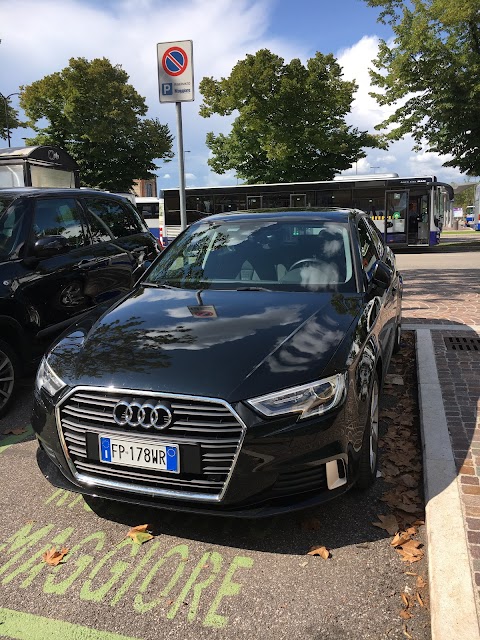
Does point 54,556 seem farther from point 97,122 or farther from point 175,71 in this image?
point 97,122

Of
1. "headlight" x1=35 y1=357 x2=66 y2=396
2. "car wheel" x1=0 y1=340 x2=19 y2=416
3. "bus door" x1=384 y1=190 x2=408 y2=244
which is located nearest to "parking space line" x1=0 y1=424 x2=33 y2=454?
"car wheel" x1=0 y1=340 x2=19 y2=416

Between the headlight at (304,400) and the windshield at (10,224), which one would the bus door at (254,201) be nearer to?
the windshield at (10,224)

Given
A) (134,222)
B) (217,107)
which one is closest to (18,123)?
(217,107)

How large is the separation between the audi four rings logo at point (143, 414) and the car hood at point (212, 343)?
3.0 inches

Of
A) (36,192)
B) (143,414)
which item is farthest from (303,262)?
(36,192)

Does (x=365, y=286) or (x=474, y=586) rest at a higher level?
(x=365, y=286)

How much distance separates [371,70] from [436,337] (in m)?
20.2

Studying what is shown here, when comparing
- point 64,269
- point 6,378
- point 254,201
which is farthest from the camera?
point 254,201

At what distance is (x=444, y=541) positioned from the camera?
2602 mm

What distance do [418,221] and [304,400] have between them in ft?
66.7

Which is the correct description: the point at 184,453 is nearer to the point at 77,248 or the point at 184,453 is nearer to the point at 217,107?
the point at 77,248

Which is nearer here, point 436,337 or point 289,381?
point 289,381

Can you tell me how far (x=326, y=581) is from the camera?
2441 millimetres

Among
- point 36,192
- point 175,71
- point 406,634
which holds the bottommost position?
point 406,634
